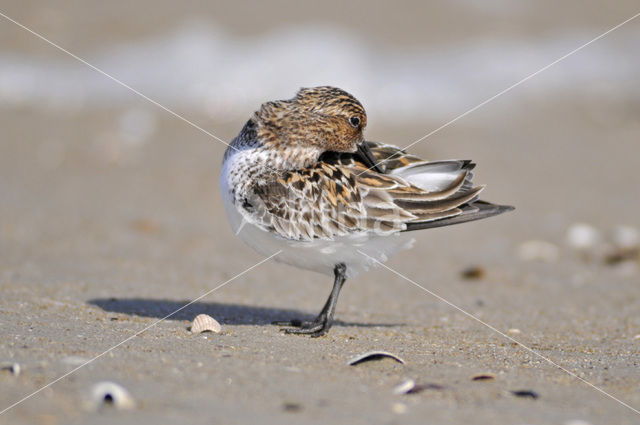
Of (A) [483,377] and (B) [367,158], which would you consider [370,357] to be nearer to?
(A) [483,377]

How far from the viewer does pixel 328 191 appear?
4.13 metres

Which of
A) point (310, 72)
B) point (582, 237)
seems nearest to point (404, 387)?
point (582, 237)

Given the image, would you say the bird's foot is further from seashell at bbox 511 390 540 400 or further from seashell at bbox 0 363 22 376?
seashell at bbox 0 363 22 376

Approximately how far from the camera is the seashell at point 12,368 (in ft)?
9.59

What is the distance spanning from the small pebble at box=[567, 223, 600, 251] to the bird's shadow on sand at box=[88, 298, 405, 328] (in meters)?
2.94

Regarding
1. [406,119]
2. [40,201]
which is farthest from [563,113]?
[40,201]

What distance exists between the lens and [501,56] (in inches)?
517

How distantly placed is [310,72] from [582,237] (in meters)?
5.89

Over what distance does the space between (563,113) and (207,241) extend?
632 centimetres

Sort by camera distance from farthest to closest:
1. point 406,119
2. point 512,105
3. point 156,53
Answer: point 156,53
point 512,105
point 406,119

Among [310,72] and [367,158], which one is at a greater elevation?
[310,72]

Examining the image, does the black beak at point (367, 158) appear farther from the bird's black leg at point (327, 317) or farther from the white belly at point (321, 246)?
the bird's black leg at point (327, 317)

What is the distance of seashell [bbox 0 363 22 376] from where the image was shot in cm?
292

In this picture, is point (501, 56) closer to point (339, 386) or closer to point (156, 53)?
point (156, 53)
